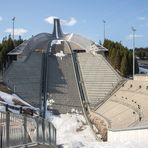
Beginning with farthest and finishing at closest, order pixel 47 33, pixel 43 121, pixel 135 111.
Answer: pixel 47 33 → pixel 135 111 → pixel 43 121

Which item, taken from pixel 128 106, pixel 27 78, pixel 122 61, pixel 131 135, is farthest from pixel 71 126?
pixel 122 61

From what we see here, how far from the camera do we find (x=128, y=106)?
36250 mm

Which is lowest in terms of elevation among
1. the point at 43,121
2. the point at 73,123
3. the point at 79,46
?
the point at 73,123

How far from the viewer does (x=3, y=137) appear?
7910mm

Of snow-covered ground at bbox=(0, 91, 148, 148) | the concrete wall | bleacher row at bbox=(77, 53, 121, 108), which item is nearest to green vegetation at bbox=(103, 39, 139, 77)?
bleacher row at bbox=(77, 53, 121, 108)

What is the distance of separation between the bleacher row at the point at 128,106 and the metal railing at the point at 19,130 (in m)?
17.4

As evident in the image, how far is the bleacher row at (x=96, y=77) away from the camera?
44631 mm

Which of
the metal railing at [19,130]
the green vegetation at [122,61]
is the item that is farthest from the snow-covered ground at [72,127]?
the metal railing at [19,130]

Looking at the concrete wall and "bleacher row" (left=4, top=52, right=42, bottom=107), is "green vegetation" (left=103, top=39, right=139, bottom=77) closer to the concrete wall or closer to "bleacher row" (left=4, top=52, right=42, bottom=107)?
"bleacher row" (left=4, top=52, right=42, bottom=107)

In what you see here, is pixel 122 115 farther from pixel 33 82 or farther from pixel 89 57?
pixel 89 57

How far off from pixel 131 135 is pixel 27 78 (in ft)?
85.9

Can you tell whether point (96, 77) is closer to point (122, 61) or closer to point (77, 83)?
point (77, 83)

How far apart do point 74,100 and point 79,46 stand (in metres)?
18.2

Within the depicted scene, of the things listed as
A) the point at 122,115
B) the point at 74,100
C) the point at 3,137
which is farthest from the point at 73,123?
the point at 3,137
